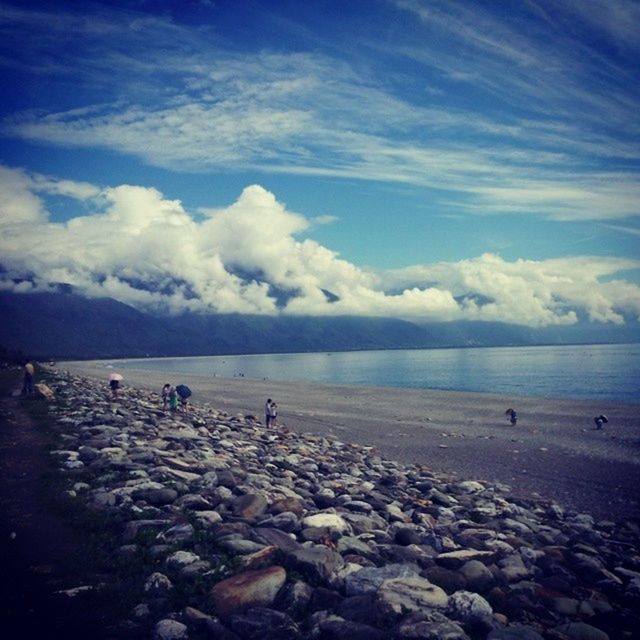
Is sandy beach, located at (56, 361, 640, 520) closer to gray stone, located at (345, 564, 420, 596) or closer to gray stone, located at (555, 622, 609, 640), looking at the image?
gray stone, located at (555, 622, 609, 640)

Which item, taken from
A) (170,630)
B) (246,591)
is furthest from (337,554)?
(170,630)

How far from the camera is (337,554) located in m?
8.58

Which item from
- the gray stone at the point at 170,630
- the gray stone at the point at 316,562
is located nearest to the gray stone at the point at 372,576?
the gray stone at the point at 316,562

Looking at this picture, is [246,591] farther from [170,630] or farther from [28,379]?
[28,379]

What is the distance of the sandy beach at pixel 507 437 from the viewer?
21547mm

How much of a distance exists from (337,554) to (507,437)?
102ft

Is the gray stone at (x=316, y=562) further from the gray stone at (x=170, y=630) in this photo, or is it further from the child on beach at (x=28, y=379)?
the child on beach at (x=28, y=379)

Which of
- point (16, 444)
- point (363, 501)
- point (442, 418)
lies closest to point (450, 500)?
point (363, 501)

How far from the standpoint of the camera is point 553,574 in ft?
32.6

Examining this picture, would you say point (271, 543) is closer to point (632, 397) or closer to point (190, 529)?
point (190, 529)

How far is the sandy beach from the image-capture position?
21547mm

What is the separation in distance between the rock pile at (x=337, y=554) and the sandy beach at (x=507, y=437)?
5.07 m

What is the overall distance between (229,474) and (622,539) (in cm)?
1269

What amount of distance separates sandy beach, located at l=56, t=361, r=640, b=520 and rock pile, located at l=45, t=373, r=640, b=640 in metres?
5.07
